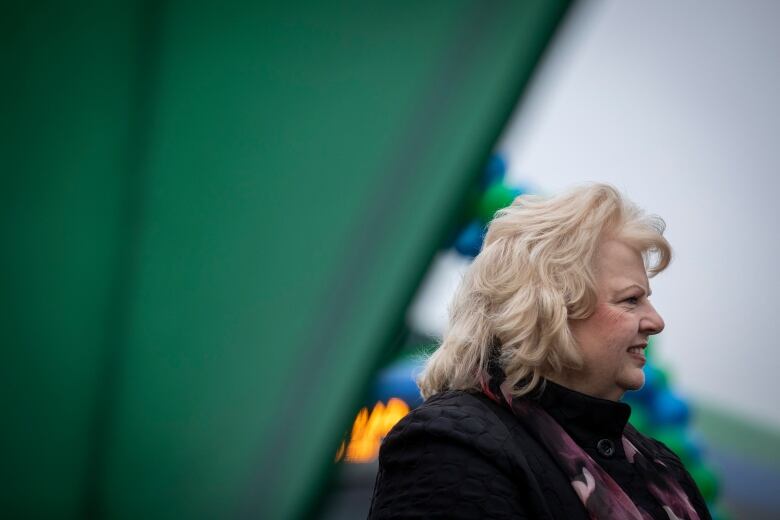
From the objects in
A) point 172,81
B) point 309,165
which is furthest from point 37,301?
point 309,165

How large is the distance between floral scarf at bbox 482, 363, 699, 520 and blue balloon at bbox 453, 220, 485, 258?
1.95 metres

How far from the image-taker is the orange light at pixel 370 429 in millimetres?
3453

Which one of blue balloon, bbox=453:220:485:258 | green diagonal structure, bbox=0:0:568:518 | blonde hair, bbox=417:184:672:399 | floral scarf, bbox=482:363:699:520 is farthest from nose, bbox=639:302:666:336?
blue balloon, bbox=453:220:485:258

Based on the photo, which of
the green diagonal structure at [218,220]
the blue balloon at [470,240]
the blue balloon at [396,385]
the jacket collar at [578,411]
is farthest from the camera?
the blue balloon at [396,385]

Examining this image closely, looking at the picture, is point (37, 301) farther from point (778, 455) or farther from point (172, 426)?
point (778, 455)

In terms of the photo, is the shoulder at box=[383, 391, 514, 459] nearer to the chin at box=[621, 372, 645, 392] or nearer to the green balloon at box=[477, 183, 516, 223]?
the chin at box=[621, 372, 645, 392]

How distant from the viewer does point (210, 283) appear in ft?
9.37

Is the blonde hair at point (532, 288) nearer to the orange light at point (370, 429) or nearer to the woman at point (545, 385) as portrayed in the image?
the woman at point (545, 385)

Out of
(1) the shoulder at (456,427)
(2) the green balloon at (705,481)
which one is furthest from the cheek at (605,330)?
(2) the green balloon at (705,481)

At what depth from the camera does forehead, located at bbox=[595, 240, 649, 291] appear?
1438 mm

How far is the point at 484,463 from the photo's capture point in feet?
3.90

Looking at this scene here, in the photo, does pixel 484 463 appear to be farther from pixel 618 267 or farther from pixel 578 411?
pixel 618 267

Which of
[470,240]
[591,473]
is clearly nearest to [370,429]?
[470,240]

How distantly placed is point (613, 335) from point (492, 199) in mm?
2036
